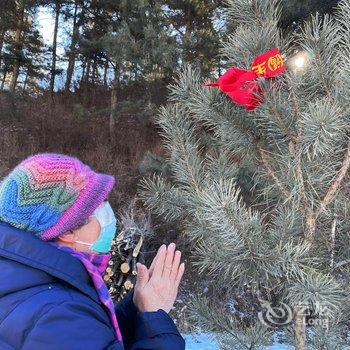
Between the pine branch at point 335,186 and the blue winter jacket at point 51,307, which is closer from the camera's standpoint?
the blue winter jacket at point 51,307

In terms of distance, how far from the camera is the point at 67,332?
0.99 metres

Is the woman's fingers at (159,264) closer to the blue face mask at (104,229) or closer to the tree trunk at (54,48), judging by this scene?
the blue face mask at (104,229)

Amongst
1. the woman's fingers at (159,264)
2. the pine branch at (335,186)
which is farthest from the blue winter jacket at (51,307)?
the pine branch at (335,186)

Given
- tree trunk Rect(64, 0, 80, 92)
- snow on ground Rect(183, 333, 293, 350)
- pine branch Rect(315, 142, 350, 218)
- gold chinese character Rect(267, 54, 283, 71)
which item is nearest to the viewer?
gold chinese character Rect(267, 54, 283, 71)

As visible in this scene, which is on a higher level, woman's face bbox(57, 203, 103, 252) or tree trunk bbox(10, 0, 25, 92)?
tree trunk bbox(10, 0, 25, 92)

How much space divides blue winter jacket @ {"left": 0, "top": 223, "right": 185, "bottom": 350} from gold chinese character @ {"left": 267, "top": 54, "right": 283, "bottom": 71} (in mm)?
832

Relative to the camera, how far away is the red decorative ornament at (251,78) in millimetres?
1389

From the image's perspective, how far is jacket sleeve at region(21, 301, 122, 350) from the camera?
0.97 metres

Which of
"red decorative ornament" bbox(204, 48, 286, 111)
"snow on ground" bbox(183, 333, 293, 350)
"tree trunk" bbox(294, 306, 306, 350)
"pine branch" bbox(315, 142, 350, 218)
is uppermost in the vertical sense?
"red decorative ornament" bbox(204, 48, 286, 111)

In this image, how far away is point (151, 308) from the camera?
1315mm

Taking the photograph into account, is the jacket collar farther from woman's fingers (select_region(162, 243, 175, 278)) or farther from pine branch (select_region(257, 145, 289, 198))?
pine branch (select_region(257, 145, 289, 198))

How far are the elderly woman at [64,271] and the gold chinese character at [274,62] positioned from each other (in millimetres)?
624

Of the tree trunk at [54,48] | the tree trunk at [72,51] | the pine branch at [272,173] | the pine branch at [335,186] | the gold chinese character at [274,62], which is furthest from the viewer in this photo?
the tree trunk at [54,48]

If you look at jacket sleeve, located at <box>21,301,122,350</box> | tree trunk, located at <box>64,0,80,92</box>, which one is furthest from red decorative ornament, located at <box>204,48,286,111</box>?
tree trunk, located at <box>64,0,80,92</box>
